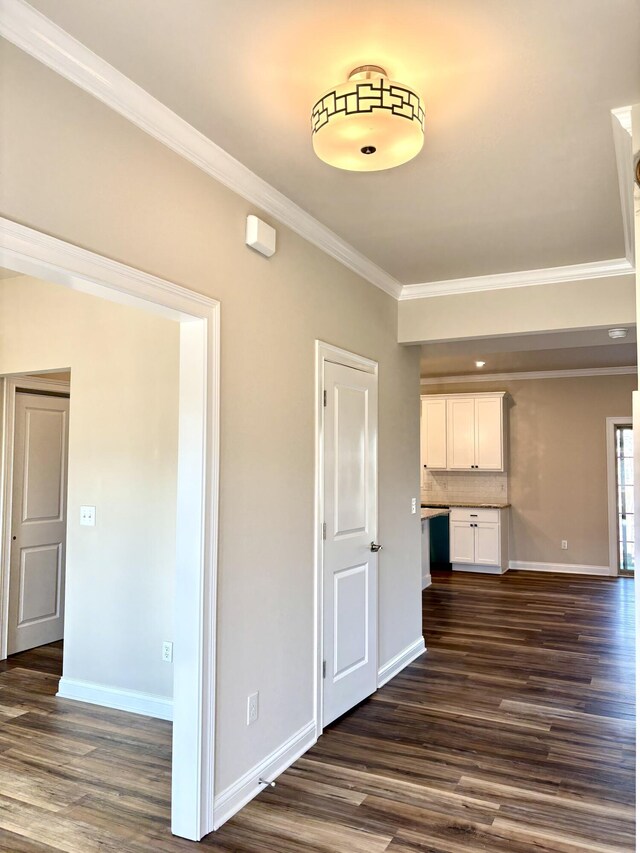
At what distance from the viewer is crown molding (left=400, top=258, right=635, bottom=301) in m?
3.95

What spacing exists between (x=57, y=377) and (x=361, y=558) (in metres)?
3.04

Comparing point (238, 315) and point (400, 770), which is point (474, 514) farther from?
point (238, 315)

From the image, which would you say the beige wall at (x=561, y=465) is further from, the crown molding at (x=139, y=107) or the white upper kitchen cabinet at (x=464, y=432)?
the crown molding at (x=139, y=107)

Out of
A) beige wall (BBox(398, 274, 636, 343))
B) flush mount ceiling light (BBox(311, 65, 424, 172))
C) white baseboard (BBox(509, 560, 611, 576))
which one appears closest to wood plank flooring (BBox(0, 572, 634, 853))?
beige wall (BBox(398, 274, 636, 343))

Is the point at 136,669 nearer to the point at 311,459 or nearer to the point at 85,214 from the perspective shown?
the point at 311,459

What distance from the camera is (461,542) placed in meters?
8.54

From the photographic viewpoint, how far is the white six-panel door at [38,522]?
474cm

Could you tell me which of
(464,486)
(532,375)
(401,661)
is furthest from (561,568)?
(401,661)

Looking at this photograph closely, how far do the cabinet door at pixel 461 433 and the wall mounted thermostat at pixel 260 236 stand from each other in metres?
6.31

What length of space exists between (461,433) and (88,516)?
238 inches

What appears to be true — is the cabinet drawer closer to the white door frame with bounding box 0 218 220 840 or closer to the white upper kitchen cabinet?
the white upper kitchen cabinet

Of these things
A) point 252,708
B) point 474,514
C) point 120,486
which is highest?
point 120,486

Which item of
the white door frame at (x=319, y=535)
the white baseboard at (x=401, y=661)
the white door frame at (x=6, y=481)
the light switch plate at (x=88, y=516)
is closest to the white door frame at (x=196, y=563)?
the white door frame at (x=319, y=535)

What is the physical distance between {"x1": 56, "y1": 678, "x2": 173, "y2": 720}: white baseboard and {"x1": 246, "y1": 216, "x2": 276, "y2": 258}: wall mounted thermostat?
2.59 meters
